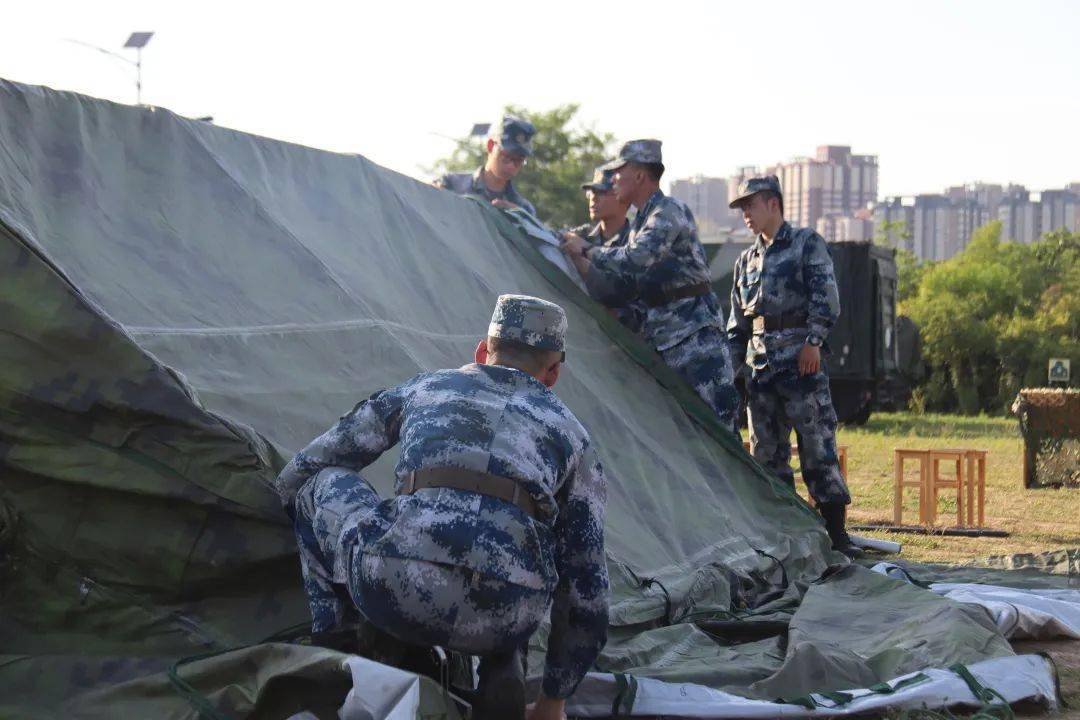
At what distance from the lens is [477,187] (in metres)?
7.27

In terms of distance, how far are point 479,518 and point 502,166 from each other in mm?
4397

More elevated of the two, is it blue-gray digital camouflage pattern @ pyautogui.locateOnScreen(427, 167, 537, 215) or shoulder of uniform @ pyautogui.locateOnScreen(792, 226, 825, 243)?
blue-gray digital camouflage pattern @ pyautogui.locateOnScreen(427, 167, 537, 215)

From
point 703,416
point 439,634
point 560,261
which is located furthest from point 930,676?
point 560,261

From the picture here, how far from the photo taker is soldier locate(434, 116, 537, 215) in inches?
277

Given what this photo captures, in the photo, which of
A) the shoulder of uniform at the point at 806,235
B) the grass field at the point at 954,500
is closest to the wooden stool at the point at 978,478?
the grass field at the point at 954,500

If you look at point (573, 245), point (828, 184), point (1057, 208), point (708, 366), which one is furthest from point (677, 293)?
point (828, 184)

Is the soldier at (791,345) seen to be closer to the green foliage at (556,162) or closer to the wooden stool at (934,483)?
the wooden stool at (934,483)

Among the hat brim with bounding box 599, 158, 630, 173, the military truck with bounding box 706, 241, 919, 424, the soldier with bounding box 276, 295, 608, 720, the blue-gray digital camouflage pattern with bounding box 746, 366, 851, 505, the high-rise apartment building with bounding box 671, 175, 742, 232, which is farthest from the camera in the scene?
the high-rise apartment building with bounding box 671, 175, 742, 232

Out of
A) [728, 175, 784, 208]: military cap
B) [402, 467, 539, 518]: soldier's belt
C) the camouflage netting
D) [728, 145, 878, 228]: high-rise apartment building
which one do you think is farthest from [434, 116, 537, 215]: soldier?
[728, 145, 878, 228]: high-rise apartment building

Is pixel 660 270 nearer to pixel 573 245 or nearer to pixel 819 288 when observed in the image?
pixel 573 245

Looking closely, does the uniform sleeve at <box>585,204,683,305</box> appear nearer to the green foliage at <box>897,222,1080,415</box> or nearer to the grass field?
the grass field

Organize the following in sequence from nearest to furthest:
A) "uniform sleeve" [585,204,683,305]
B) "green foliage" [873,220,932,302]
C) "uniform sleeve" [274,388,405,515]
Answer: "uniform sleeve" [274,388,405,515], "uniform sleeve" [585,204,683,305], "green foliage" [873,220,932,302]

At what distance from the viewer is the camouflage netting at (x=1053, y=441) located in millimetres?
10492

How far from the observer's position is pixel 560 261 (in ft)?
20.1
